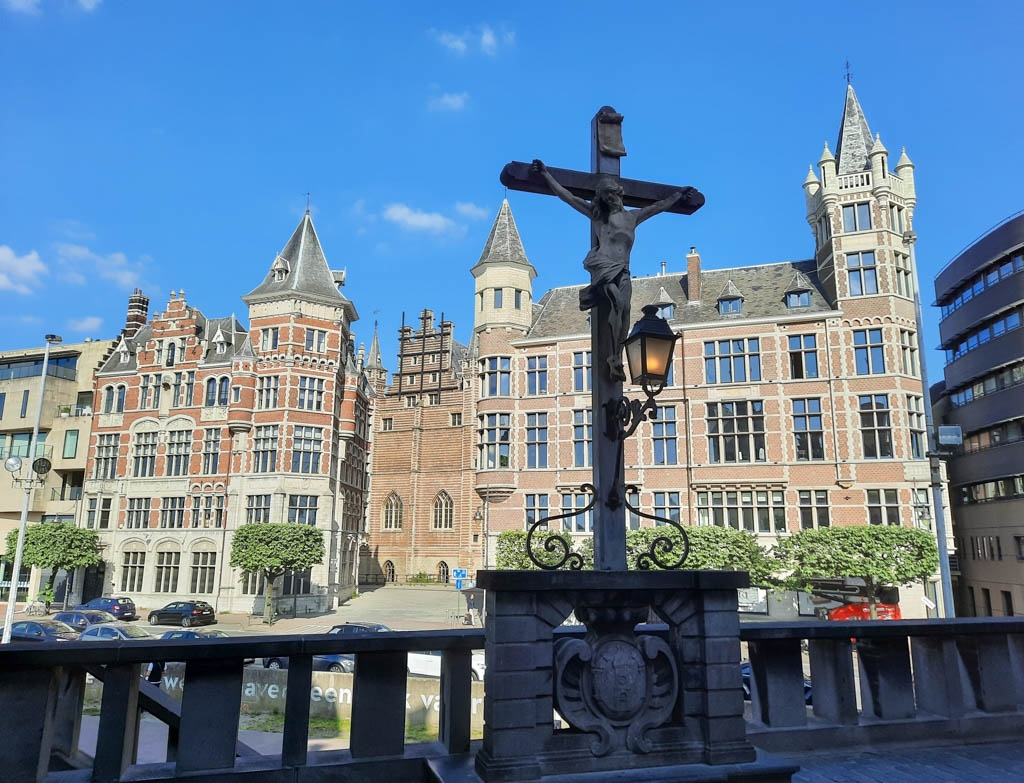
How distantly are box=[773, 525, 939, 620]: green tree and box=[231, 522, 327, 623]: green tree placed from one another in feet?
81.1

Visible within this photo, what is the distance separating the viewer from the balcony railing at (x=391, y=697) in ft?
13.7

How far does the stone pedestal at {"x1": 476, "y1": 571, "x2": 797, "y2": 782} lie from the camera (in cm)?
425

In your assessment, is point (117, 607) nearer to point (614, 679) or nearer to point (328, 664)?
point (328, 664)

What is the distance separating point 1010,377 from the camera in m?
38.0

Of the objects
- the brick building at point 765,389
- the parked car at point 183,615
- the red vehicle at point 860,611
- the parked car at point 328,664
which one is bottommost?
the parked car at point 183,615

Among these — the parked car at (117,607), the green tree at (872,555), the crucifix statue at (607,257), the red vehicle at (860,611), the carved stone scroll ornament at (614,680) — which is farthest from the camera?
the parked car at (117,607)

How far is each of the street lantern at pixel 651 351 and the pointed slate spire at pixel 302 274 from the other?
3834 cm

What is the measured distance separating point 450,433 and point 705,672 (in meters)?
52.3

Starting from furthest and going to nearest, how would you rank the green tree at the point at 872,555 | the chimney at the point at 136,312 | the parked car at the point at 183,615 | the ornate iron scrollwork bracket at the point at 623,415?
1. the chimney at the point at 136,312
2. the parked car at the point at 183,615
3. the green tree at the point at 872,555
4. the ornate iron scrollwork bracket at the point at 623,415

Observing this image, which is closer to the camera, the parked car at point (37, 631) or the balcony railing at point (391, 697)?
the balcony railing at point (391, 697)

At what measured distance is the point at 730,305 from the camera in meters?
36.5

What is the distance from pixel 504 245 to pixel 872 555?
25.2 metres

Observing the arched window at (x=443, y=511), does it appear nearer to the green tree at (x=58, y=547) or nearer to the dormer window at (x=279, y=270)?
the dormer window at (x=279, y=270)

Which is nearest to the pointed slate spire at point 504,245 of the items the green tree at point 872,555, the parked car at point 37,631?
the green tree at point 872,555
